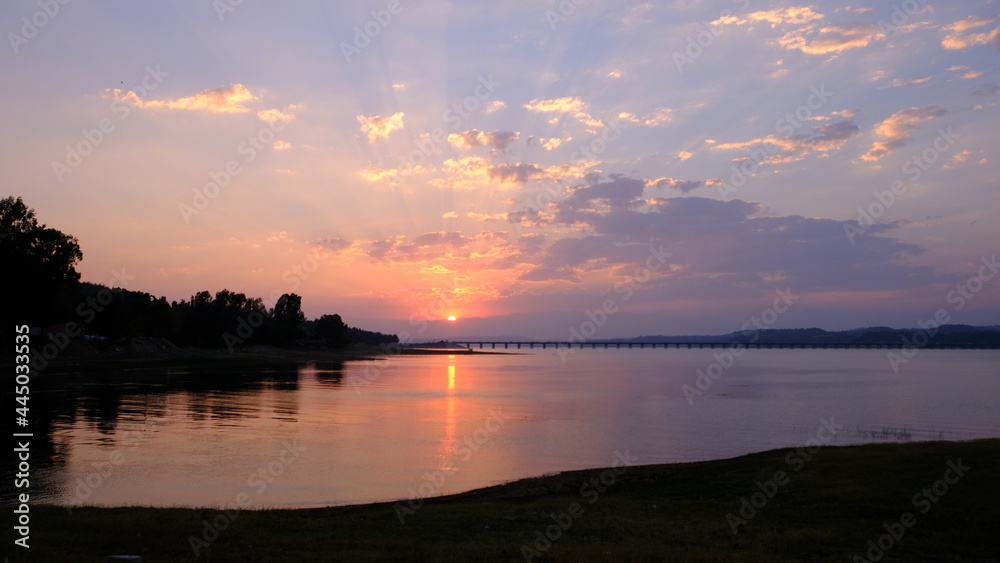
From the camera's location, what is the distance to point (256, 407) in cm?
5962

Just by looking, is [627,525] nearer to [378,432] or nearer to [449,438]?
Answer: [449,438]

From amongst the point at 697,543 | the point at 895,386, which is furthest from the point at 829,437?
the point at 895,386

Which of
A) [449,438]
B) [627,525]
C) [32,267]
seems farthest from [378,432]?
[32,267]

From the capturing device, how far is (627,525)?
19656mm

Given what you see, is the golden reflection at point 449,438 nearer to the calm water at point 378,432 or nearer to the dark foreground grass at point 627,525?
the calm water at point 378,432

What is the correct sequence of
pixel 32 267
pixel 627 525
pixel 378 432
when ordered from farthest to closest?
pixel 32 267, pixel 378 432, pixel 627 525

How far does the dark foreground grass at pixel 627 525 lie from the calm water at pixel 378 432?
7.07 metres

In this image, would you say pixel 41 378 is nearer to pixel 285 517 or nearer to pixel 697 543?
pixel 285 517

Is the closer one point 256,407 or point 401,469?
point 401,469

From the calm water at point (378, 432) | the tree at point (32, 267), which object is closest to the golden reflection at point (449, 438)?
the calm water at point (378, 432)

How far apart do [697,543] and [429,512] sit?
840cm

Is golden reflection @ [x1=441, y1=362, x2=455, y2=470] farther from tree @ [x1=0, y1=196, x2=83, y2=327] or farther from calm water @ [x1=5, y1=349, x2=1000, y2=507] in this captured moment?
tree @ [x1=0, y1=196, x2=83, y2=327]

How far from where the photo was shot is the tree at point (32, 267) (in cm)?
8806

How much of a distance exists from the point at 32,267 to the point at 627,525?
317 feet
